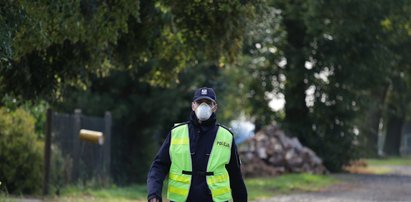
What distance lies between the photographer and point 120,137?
2405 cm

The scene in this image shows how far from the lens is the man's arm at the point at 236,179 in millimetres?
7516

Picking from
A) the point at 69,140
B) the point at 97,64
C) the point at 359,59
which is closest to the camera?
the point at 97,64

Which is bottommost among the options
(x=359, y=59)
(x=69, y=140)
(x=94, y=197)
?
(x=94, y=197)

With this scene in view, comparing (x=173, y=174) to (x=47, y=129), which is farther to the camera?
(x=47, y=129)

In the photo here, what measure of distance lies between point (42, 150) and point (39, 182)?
2.13 ft

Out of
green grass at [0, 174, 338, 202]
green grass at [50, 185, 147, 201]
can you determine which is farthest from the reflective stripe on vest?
green grass at [50, 185, 147, 201]

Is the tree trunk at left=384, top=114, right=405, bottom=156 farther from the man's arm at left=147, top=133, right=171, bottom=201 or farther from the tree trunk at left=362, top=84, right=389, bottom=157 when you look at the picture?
the man's arm at left=147, top=133, right=171, bottom=201

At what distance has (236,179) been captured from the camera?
24.8 feet

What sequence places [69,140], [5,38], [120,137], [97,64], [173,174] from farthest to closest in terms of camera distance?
[120,137]
[69,140]
[97,64]
[5,38]
[173,174]

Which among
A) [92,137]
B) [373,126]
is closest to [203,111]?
[92,137]

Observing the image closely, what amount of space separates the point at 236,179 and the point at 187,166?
0.56 metres

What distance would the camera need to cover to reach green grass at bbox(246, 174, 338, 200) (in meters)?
22.1

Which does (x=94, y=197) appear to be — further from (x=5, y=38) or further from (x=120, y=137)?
(x=5, y=38)

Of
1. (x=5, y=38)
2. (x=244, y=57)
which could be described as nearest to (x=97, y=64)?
(x=5, y=38)
